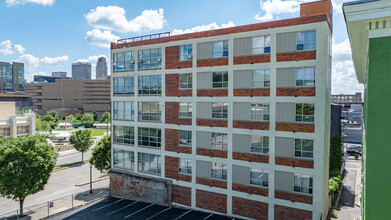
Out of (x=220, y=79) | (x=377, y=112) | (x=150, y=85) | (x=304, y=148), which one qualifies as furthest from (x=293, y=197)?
(x=150, y=85)

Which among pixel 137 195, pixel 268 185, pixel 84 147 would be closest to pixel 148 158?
pixel 137 195

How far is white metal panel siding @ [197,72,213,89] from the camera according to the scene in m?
25.5

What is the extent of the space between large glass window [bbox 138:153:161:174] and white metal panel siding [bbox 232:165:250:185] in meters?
A: 8.78

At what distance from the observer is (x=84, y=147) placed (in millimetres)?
52406

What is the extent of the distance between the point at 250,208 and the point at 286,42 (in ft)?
47.7

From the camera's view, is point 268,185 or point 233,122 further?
point 233,122

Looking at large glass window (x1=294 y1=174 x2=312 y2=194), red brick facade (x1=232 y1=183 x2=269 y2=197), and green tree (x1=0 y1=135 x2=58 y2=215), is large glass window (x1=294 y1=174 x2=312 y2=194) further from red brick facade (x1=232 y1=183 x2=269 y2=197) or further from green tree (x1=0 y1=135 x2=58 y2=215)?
green tree (x1=0 y1=135 x2=58 y2=215)

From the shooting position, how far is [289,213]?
71.4ft

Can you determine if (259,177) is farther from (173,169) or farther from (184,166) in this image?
(173,169)

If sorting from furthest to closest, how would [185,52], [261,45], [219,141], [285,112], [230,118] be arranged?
1. [185,52]
2. [219,141]
3. [230,118]
4. [261,45]
5. [285,112]

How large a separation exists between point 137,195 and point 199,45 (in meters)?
18.0

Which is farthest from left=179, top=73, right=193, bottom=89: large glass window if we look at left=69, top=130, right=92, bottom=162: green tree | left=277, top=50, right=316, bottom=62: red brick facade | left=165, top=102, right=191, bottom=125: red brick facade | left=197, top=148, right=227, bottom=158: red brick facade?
left=69, top=130, right=92, bottom=162: green tree

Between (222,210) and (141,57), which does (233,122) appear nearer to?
(222,210)

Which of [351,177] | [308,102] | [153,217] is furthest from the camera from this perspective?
[351,177]
